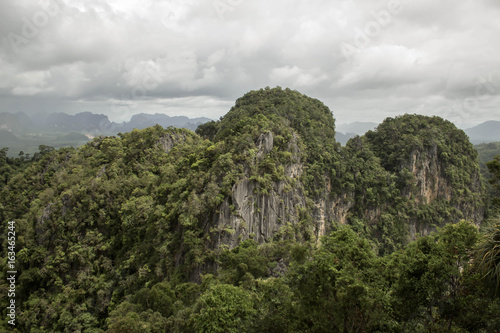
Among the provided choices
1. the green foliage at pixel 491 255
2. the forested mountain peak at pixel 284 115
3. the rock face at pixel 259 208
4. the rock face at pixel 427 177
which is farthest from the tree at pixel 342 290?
the rock face at pixel 427 177

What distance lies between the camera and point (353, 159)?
4259 centimetres

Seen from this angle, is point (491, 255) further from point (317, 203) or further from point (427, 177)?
point (427, 177)

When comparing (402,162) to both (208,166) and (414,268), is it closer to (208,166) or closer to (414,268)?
(208,166)

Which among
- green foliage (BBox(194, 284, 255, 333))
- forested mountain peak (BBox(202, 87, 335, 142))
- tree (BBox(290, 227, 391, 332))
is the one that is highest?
forested mountain peak (BBox(202, 87, 335, 142))

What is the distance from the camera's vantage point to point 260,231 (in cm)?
2564

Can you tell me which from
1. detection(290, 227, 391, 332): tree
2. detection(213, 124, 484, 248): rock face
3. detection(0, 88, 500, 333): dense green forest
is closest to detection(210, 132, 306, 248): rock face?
detection(213, 124, 484, 248): rock face

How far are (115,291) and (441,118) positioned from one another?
5335 cm

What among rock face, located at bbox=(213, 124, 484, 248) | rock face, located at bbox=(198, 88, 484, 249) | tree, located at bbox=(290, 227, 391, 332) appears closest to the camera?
tree, located at bbox=(290, 227, 391, 332)

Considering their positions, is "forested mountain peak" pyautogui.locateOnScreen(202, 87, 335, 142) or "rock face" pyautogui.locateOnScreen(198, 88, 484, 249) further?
"forested mountain peak" pyautogui.locateOnScreen(202, 87, 335, 142)

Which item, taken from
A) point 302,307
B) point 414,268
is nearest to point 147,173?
point 302,307

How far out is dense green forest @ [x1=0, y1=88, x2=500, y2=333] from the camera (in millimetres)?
9812

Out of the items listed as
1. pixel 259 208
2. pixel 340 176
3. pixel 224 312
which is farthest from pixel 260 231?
pixel 340 176

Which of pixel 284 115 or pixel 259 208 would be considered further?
pixel 284 115

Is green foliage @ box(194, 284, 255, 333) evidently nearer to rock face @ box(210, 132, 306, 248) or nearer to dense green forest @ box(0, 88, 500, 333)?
dense green forest @ box(0, 88, 500, 333)
